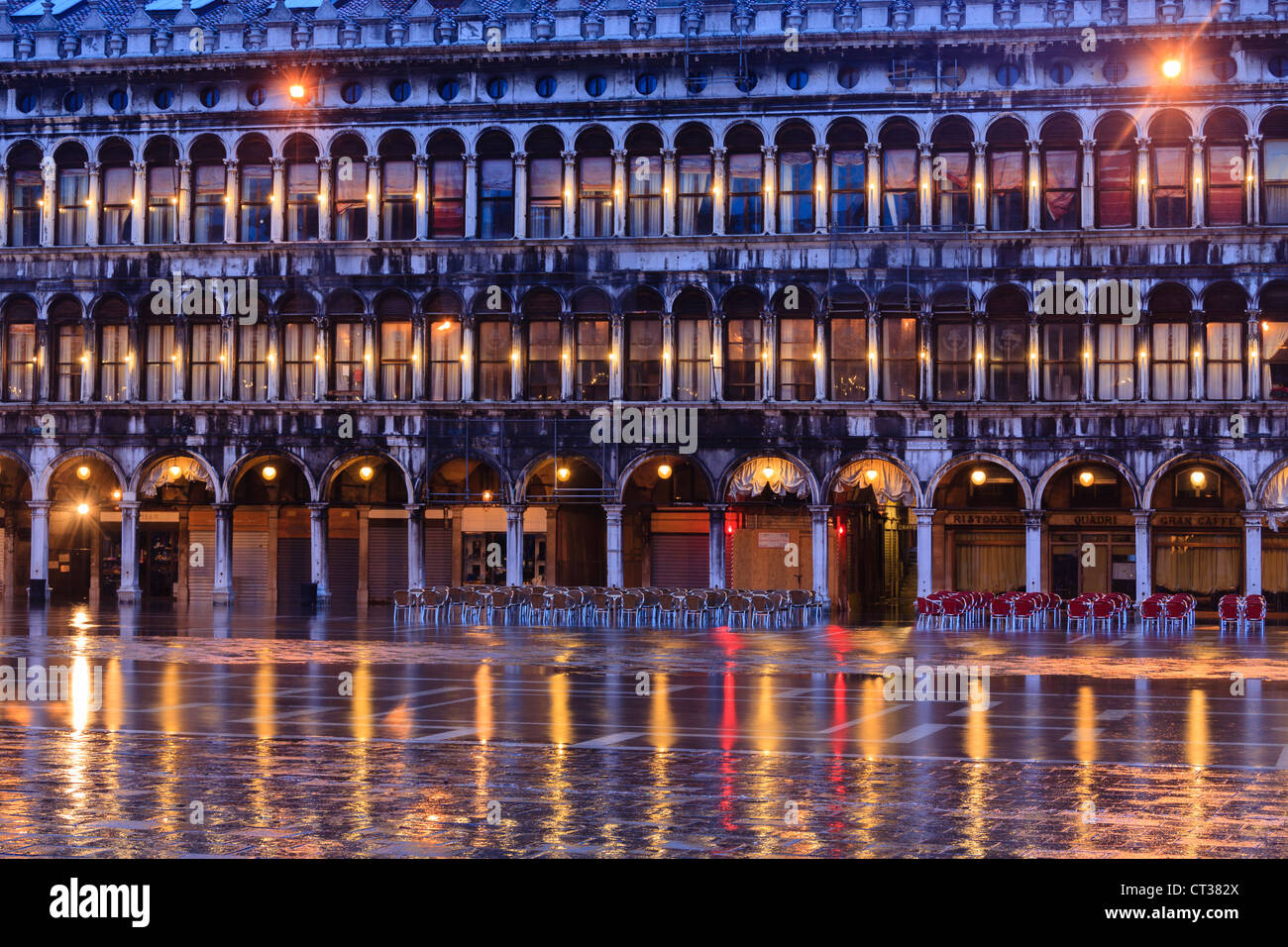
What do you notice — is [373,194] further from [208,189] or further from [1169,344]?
[1169,344]

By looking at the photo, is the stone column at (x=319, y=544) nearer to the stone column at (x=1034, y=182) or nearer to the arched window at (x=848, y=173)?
the arched window at (x=848, y=173)

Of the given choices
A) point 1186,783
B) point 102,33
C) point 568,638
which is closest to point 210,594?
point 102,33

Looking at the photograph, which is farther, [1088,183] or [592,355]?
[592,355]

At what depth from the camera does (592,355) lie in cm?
4666

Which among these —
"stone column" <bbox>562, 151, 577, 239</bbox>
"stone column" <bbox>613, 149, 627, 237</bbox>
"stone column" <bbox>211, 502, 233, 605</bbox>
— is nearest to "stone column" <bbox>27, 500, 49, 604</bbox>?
"stone column" <bbox>211, 502, 233, 605</bbox>

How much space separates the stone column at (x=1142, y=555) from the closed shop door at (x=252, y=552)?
79.9ft

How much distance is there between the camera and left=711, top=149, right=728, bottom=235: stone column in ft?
150

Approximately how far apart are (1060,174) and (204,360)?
24196 mm

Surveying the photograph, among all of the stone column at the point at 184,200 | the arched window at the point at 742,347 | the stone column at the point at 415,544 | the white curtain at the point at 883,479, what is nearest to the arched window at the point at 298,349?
the stone column at the point at 184,200

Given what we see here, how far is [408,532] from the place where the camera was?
47312 mm

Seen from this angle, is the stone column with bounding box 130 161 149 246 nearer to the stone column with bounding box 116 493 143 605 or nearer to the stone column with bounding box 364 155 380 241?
the stone column with bounding box 364 155 380 241

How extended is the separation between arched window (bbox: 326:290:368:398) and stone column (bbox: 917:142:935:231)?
15562 millimetres

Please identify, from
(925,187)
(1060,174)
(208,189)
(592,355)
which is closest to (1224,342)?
(1060,174)

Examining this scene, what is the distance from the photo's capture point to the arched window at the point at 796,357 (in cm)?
4572
